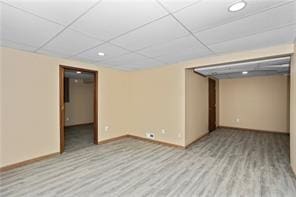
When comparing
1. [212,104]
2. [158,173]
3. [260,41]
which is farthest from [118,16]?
[212,104]

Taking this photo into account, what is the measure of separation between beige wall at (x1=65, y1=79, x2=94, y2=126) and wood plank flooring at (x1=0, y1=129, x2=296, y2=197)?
3.75 m

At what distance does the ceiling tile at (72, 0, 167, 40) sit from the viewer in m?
1.56

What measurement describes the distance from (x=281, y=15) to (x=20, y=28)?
3144 mm

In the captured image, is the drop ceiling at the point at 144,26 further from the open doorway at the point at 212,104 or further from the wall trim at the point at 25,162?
the open doorway at the point at 212,104

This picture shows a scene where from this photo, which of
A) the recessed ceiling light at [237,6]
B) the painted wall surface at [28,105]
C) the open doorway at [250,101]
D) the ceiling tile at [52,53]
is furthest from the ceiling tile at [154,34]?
the open doorway at [250,101]

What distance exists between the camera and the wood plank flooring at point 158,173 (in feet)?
7.35

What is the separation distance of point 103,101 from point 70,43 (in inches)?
86.0

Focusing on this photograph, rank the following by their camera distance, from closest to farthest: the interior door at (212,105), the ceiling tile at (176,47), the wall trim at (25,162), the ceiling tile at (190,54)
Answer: the ceiling tile at (176,47) → the wall trim at (25,162) → the ceiling tile at (190,54) → the interior door at (212,105)

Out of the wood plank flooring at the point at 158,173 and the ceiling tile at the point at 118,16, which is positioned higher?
the ceiling tile at the point at 118,16

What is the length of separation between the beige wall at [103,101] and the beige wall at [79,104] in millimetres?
3359

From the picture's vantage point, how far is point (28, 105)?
10.3ft

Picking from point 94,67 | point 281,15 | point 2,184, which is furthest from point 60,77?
point 281,15

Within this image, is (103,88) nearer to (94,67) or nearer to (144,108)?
(94,67)

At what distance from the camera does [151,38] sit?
8.00 feet
